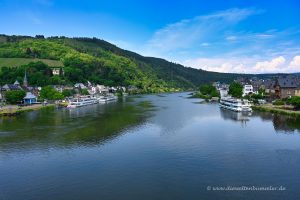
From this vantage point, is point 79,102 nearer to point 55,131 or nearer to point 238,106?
point 238,106

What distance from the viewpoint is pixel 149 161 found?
27859 mm

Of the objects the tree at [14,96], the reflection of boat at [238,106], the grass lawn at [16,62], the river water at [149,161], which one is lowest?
the river water at [149,161]

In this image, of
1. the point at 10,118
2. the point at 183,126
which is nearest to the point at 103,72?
the point at 10,118

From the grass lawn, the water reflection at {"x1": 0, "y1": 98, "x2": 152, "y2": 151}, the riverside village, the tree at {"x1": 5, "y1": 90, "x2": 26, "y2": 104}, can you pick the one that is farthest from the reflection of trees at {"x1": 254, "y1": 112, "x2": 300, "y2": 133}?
the grass lawn

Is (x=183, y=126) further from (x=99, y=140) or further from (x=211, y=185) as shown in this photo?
(x=211, y=185)

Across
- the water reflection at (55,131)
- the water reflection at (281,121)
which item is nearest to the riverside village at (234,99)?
the water reflection at (281,121)

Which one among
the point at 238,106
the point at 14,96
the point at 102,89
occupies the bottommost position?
the point at 238,106

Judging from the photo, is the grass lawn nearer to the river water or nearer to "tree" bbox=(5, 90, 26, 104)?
"tree" bbox=(5, 90, 26, 104)

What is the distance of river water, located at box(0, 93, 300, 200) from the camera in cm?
2106

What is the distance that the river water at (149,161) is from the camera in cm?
2106

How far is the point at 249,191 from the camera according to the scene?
2078cm

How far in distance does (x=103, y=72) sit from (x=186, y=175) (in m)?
146

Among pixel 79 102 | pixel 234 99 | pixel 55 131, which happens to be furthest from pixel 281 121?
pixel 79 102

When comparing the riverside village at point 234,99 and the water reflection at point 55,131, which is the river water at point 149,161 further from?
the riverside village at point 234,99
